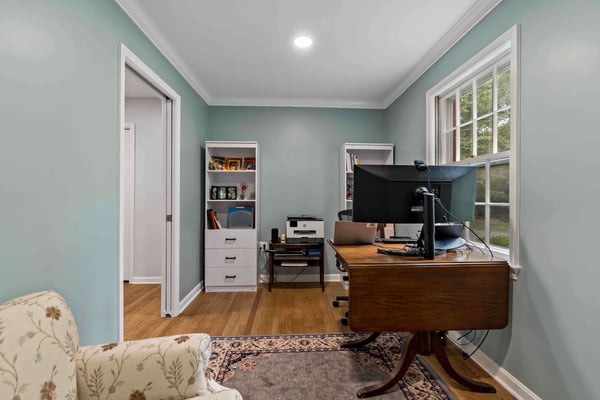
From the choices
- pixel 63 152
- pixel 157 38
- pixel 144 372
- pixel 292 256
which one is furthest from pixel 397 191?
pixel 157 38

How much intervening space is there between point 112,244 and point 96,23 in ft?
4.30

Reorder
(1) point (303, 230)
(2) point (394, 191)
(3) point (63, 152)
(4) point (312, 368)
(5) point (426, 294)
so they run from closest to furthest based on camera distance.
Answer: (3) point (63, 152), (5) point (426, 294), (2) point (394, 191), (4) point (312, 368), (1) point (303, 230)

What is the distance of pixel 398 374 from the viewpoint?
1.60 meters

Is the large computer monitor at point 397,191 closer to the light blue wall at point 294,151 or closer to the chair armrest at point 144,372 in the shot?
the chair armrest at point 144,372

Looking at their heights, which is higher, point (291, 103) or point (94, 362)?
point (291, 103)

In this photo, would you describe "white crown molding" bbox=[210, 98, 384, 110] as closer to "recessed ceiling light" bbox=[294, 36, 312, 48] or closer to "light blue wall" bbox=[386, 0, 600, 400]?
"recessed ceiling light" bbox=[294, 36, 312, 48]

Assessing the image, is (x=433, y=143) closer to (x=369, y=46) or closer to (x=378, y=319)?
(x=369, y=46)

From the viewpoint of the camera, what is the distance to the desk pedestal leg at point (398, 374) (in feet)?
5.13

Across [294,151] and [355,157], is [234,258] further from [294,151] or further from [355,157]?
[355,157]

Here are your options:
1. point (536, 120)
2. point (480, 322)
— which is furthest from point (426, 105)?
point (480, 322)

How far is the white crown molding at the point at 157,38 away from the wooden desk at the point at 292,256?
2101mm

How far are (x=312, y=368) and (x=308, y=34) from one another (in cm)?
252

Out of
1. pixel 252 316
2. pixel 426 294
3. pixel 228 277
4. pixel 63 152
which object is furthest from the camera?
pixel 228 277

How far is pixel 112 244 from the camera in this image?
1.69m
